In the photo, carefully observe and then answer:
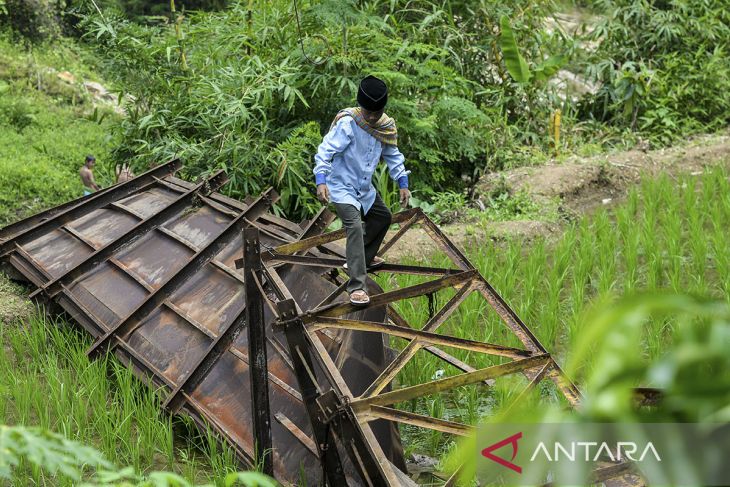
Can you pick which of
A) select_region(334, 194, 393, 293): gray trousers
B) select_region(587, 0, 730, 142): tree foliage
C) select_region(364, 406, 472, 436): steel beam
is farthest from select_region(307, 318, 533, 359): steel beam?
select_region(587, 0, 730, 142): tree foliage

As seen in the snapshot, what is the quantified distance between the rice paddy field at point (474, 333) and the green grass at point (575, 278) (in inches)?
0.5

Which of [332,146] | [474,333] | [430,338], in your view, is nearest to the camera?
[430,338]

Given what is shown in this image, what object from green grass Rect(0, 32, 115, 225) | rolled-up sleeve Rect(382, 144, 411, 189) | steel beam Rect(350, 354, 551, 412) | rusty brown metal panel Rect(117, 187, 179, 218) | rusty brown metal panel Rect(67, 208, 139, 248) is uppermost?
rolled-up sleeve Rect(382, 144, 411, 189)

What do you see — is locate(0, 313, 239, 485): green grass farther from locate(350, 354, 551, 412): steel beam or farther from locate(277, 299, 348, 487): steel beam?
locate(350, 354, 551, 412): steel beam

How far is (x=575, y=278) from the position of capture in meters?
6.18

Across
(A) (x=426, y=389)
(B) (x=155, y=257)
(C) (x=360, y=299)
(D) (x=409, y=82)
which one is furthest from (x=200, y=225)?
(D) (x=409, y=82)

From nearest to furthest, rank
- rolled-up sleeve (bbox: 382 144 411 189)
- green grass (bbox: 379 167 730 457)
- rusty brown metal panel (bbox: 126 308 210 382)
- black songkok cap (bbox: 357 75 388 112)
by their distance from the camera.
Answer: black songkok cap (bbox: 357 75 388 112), rolled-up sleeve (bbox: 382 144 411 189), rusty brown metal panel (bbox: 126 308 210 382), green grass (bbox: 379 167 730 457)

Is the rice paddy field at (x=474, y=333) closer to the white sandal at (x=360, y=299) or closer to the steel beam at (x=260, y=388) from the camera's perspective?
the steel beam at (x=260, y=388)

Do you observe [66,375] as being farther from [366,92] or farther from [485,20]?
[485,20]

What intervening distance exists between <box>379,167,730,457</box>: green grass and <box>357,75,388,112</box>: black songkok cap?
181cm

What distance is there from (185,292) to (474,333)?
2.02 m

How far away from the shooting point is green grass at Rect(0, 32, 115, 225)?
359 inches

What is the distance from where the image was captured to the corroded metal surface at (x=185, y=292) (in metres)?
4.30

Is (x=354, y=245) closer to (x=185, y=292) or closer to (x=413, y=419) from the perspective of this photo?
(x=413, y=419)
